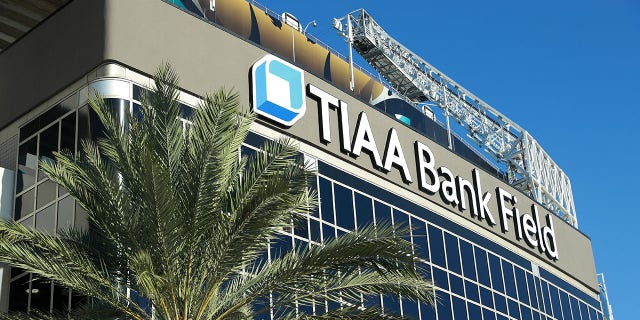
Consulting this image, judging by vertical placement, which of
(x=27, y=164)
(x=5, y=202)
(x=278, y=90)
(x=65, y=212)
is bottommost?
(x=65, y=212)

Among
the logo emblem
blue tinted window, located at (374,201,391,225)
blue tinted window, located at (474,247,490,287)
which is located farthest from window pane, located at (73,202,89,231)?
blue tinted window, located at (474,247,490,287)

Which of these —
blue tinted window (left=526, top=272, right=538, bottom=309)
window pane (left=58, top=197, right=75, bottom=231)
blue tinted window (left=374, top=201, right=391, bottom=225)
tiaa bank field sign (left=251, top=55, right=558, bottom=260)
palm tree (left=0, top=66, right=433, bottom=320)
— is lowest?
palm tree (left=0, top=66, right=433, bottom=320)

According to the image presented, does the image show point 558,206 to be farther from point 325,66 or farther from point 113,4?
point 113,4

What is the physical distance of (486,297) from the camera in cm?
3684

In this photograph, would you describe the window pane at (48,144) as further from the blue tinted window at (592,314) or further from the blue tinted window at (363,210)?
the blue tinted window at (592,314)

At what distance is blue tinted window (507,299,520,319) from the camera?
1513 inches

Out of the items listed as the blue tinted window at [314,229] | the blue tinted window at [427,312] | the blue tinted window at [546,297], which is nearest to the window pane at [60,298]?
the blue tinted window at [314,229]

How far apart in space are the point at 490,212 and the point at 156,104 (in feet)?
73.8

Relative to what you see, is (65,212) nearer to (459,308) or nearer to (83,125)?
(83,125)

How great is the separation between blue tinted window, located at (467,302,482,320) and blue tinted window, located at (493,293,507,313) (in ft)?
5.35

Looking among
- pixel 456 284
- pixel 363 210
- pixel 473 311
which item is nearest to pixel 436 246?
pixel 456 284

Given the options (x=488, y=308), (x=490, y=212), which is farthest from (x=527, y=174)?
(x=488, y=308)

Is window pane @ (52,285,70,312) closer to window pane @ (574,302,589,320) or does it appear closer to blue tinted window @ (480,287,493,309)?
blue tinted window @ (480,287,493,309)

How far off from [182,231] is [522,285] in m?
24.6
